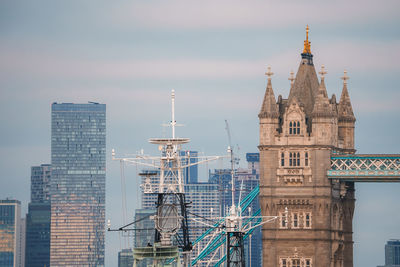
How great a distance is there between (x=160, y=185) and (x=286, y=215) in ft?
139

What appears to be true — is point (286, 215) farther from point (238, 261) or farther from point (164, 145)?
point (164, 145)

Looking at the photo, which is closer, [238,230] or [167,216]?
[167,216]

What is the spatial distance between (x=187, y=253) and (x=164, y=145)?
10.8 meters

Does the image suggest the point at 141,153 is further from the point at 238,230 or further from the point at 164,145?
the point at 238,230

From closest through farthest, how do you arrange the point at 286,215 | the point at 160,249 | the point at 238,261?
the point at 160,249 → the point at 238,261 → the point at 286,215

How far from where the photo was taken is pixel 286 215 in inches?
7790

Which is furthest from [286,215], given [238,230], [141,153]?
[141,153]

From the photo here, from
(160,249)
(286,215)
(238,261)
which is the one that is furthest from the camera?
(286,215)

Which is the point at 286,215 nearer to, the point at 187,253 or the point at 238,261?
the point at 238,261

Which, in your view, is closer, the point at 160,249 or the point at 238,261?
the point at 160,249

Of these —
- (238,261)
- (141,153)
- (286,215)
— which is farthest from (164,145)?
(286,215)

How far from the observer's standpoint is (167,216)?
158 metres

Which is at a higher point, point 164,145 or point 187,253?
point 164,145

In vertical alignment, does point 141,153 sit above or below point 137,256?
above
